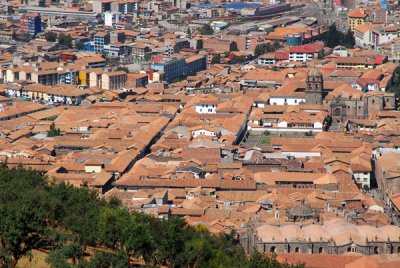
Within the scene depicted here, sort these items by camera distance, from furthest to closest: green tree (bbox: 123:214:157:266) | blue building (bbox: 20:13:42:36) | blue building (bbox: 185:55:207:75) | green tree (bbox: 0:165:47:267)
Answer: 1. blue building (bbox: 20:13:42:36)
2. blue building (bbox: 185:55:207:75)
3. green tree (bbox: 123:214:157:266)
4. green tree (bbox: 0:165:47:267)

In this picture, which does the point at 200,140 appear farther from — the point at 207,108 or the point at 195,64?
the point at 195,64

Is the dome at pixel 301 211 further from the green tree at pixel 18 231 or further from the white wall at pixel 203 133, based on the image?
the white wall at pixel 203 133

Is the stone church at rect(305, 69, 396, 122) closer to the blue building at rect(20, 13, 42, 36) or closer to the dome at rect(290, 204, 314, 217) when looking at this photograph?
the dome at rect(290, 204, 314, 217)

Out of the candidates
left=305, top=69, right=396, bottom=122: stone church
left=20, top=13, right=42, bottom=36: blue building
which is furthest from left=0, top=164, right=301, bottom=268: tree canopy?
left=20, top=13, right=42, bottom=36: blue building

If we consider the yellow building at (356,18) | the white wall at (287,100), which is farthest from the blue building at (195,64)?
the yellow building at (356,18)

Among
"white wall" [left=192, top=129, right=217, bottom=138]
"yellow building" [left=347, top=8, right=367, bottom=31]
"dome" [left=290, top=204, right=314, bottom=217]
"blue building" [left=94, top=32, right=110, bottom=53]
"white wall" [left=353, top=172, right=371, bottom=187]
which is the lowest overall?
"white wall" [left=353, top=172, right=371, bottom=187]

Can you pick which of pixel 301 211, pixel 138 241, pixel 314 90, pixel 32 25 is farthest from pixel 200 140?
pixel 32 25
